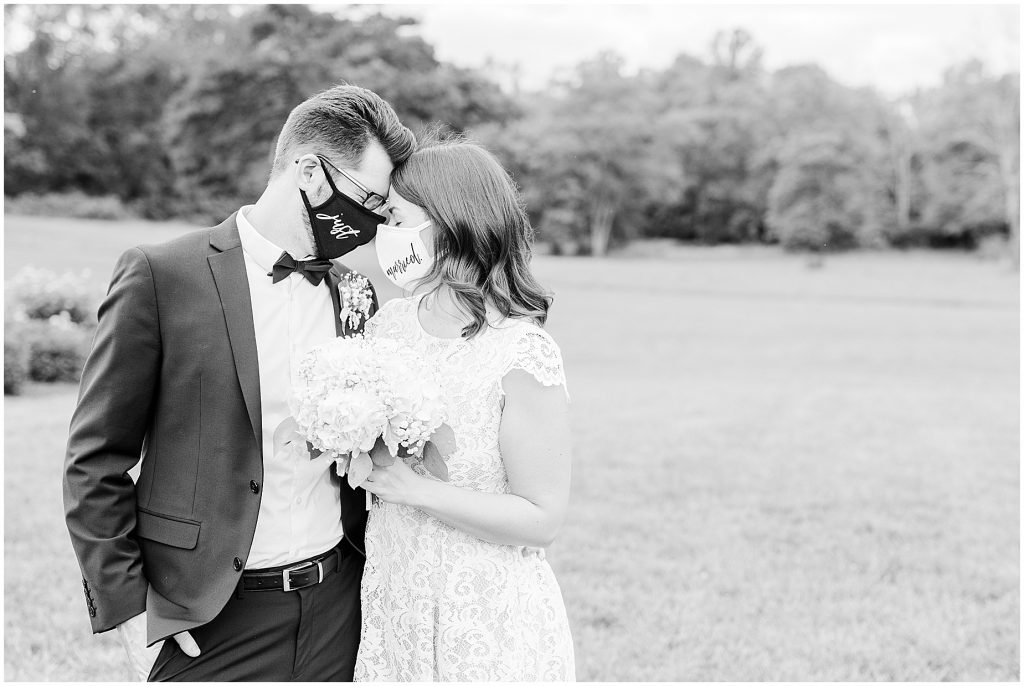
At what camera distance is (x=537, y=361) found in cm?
273

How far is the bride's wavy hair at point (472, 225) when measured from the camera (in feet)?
9.22

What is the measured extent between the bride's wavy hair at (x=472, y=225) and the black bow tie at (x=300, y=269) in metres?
0.37

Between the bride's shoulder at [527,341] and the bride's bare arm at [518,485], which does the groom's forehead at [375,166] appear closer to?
the bride's shoulder at [527,341]

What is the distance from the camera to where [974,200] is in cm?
5828

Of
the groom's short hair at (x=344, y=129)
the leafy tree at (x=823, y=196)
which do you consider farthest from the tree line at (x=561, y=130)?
the groom's short hair at (x=344, y=129)

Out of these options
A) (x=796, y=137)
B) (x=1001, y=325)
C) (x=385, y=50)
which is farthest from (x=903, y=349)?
(x=796, y=137)

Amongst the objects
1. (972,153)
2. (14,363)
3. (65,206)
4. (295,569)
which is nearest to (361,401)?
A: (295,569)

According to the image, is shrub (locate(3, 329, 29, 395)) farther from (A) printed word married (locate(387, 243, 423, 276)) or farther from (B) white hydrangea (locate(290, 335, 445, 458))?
(B) white hydrangea (locate(290, 335, 445, 458))

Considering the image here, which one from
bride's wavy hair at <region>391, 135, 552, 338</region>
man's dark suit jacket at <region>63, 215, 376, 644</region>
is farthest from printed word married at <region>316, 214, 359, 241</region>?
man's dark suit jacket at <region>63, 215, 376, 644</region>

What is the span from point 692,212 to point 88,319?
2238 inches

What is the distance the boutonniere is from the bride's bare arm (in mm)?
580

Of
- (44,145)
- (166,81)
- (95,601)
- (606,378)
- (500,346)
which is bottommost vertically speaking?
(606,378)

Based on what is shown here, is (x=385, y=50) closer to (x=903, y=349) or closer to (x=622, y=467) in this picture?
(x=903, y=349)

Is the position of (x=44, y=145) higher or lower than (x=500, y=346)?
higher
